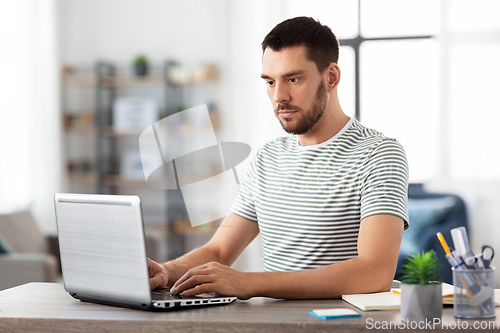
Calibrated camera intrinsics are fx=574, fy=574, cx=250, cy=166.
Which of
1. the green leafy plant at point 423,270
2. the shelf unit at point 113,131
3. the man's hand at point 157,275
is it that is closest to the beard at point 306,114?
the man's hand at point 157,275

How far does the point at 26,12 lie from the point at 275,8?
2.01 metres

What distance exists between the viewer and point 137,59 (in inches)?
181

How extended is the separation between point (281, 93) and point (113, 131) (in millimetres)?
3506

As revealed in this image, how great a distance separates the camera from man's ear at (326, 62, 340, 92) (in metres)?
1.49

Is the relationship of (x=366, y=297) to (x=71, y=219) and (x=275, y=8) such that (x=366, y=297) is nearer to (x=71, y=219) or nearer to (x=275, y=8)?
(x=71, y=219)

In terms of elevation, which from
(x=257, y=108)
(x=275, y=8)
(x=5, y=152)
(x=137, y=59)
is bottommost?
(x=5, y=152)

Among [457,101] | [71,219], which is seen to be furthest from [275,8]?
[71,219]

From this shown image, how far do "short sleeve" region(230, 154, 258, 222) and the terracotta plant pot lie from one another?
76 centimetres

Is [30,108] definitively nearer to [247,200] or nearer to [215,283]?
[247,200]

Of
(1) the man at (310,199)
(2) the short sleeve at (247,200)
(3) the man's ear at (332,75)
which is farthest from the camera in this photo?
(2) the short sleeve at (247,200)

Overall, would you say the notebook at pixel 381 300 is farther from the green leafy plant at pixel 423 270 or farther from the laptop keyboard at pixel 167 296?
the laptop keyboard at pixel 167 296

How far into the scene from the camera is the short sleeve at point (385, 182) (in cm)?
124

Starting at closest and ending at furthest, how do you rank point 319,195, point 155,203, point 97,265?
1. point 97,265
2. point 319,195
3. point 155,203

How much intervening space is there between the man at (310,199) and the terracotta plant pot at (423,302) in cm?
25
